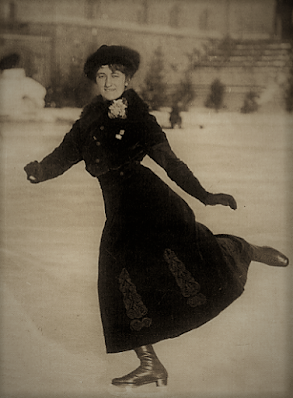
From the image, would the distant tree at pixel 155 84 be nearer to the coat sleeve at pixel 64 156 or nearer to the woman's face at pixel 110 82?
the woman's face at pixel 110 82

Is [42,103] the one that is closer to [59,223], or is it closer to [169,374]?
[59,223]

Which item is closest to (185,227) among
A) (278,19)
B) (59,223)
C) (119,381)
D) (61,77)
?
(59,223)

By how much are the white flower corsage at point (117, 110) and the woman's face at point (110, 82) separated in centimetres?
3

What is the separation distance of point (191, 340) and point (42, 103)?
1.09 m

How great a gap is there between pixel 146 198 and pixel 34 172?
0.45 metres

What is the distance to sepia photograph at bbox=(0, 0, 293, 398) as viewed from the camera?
138 cm

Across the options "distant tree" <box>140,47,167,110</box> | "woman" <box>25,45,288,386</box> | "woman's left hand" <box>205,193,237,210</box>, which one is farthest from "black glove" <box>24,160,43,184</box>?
"woman's left hand" <box>205,193,237,210</box>

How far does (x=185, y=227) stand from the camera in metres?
1.39

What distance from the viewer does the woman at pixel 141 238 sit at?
1.37 metres

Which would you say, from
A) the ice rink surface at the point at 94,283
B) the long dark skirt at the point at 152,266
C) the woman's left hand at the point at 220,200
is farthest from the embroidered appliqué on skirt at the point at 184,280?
the woman's left hand at the point at 220,200

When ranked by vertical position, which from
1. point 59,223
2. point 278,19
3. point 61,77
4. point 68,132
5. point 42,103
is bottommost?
point 59,223

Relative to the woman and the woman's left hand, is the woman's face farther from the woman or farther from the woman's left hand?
the woman's left hand

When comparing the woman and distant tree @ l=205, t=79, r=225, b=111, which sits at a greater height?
distant tree @ l=205, t=79, r=225, b=111

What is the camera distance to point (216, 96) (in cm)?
145
